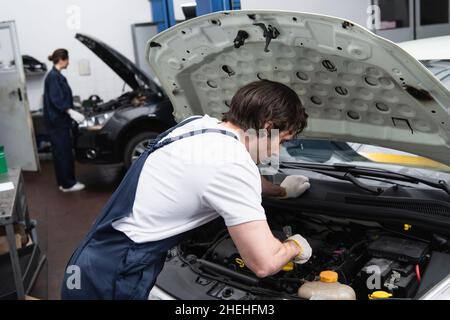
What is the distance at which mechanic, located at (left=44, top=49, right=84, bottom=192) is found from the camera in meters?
5.42

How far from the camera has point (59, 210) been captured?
5.08 m

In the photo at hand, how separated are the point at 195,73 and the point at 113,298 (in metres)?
1.06

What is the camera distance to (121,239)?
5.22 ft

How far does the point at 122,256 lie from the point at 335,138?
1.12 metres

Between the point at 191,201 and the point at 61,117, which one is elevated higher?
the point at 191,201

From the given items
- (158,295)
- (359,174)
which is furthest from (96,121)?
(158,295)

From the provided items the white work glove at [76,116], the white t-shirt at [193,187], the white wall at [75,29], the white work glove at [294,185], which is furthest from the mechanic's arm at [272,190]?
the white wall at [75,29]

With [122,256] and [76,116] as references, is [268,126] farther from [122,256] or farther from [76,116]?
[76,116]

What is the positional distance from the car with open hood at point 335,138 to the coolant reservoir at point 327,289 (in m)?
0.08

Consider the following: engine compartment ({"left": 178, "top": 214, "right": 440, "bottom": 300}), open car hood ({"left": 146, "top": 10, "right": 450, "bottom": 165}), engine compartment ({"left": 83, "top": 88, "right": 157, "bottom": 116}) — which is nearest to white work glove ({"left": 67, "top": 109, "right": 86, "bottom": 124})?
engine compartment ({"left": 83, "top": 88, "right": 157, "bottom": 116})

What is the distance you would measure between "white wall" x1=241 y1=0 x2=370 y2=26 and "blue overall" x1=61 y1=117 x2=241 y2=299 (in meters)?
6.54

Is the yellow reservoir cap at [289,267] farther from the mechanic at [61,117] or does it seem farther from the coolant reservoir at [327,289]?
the mechanic at [61,117]
